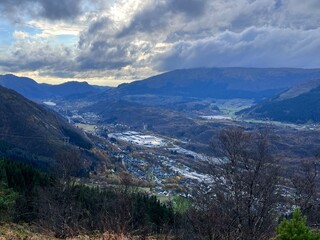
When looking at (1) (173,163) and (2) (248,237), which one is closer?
(2) (248,237)

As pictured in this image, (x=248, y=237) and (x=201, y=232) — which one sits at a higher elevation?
(x=201, y=232)

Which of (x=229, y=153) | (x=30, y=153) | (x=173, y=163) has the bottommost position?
(x=173, y=163)

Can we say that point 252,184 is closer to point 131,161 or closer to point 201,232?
point 201,232

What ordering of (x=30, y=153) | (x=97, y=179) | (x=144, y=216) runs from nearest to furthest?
(x=144, y=216)
(x=97, y=179)
(x=30, y=153)

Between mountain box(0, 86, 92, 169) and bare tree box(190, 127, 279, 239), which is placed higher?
bare tree box(190, 127, 279, 239)

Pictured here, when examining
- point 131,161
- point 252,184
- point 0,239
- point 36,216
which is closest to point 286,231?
point 252,184

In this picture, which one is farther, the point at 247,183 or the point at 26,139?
the point at 26,139

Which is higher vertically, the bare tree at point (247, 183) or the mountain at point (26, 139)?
the bare tree at point (247, 183)

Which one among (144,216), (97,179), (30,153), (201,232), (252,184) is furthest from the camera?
(30,153)

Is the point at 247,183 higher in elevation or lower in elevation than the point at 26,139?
higher

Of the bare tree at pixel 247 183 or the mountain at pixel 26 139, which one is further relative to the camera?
the mountain at pixel 26 139

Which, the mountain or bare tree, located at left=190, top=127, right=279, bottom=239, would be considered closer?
bare tree, located at left=190, top=127, right=279, bottom=239
